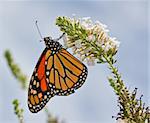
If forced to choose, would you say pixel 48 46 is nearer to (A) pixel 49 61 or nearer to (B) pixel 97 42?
(A) pixel 49 61

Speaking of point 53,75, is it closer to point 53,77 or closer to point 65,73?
point 53,77

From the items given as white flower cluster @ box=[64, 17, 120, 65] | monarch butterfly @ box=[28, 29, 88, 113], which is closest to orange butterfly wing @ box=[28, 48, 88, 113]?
monarch butterfly @ box=[28, 29, 88, 113]

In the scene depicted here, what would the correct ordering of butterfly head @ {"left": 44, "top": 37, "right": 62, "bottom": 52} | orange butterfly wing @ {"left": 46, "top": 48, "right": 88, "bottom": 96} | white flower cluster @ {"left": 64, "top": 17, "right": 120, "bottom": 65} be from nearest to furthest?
white flower cluster @ {"left": 64, "top": 17, "right": 120, "bottom": 65}, orange butterfly wing @ {"left": 46, "top": 48, "right": 88, "bottom": 96}, butterfly head @ {"left": 44, "top": 37, "right": 62, "bottom": 52}

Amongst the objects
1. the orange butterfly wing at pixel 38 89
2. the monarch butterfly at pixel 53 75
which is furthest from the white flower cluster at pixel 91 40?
the orange butterfly wing at pixel 38 89

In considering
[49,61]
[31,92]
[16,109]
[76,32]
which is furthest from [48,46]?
[76,32]

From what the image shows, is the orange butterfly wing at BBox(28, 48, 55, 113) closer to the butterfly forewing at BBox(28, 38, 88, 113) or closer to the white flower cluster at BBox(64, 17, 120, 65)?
the butterfly forewing at BBox(28, 38, 88, 113)

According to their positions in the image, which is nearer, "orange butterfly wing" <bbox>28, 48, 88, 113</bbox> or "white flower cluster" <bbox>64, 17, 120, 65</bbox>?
"white flower cluster" <bbox>64, 17, 120, 65</bbox>
